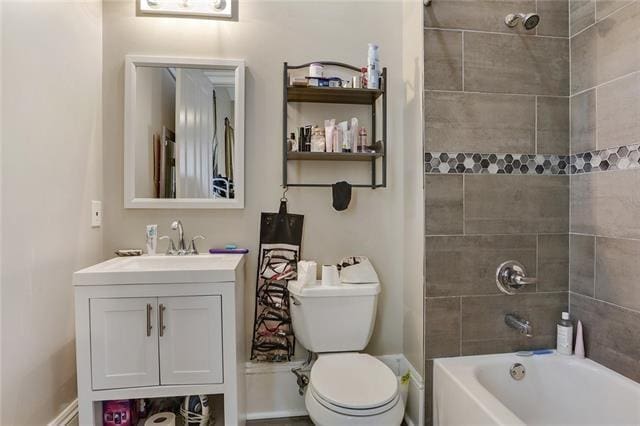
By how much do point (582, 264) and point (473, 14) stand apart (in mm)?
1298

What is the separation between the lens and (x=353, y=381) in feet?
4.66

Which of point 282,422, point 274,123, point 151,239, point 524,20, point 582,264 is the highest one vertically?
point 524,20

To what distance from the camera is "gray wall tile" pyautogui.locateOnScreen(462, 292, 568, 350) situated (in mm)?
1649

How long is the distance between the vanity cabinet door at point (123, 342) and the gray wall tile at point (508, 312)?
1381mm

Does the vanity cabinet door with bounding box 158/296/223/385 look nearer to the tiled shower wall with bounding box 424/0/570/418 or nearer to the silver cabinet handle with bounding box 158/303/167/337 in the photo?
the silver cabinet handle with bounding box 158/303/167/337

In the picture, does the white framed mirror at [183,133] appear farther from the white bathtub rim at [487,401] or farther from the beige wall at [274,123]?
the white bathtub rim at [487,401]

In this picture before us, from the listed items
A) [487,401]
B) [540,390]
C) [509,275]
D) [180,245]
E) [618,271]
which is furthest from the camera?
[180,245]

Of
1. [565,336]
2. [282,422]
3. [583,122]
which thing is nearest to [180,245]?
[282,422]

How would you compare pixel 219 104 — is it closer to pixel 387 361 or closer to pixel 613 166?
pixel 387 361

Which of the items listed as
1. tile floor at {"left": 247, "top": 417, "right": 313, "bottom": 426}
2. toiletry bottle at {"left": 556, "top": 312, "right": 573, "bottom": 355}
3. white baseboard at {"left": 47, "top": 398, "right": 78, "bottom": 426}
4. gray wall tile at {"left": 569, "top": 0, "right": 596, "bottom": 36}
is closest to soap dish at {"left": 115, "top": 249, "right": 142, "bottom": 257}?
white baseboard at {"left": 47, "top": 398, "right": 78, "bottom": 426}

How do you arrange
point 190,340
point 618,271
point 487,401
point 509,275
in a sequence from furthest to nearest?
1. point 509,275
2. point 618,271
3. point 190,340
4. point 487,401

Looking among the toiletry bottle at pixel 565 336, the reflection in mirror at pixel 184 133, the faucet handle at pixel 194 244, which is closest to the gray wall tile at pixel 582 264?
the toiletry bottle at pixel 565 336

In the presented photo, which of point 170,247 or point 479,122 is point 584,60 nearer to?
point 479,122

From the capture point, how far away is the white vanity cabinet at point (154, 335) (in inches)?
50.9
